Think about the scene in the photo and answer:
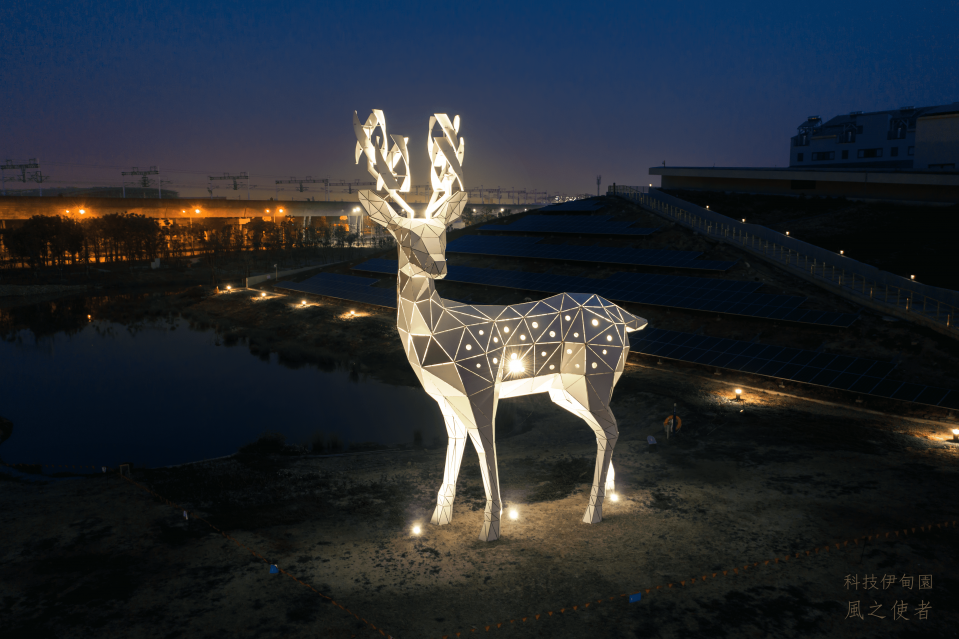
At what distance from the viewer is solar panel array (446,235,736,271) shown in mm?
44841

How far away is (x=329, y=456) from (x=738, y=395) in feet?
62.9

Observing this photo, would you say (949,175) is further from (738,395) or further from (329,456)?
(329,456)

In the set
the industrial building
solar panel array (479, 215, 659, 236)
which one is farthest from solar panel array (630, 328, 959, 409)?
the industrial building

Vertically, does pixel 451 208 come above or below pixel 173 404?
above

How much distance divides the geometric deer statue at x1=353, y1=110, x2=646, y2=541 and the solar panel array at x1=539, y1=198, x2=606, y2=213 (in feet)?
178

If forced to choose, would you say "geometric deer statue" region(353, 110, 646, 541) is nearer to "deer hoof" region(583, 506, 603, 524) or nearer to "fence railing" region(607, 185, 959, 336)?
"deer hoof" region(583, 506, 603, 524)

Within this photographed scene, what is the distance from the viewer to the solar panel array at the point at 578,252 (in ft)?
147

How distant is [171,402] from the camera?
3231 cm

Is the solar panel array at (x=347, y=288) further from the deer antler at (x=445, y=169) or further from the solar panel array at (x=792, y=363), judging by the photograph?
the deer antler at (x=445, y=169)

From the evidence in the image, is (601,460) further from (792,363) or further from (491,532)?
(792,363)

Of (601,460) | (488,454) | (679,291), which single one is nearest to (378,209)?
(488,454)

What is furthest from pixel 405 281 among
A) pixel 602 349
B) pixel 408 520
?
pixel 408 520

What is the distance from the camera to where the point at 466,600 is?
12438 millimetres

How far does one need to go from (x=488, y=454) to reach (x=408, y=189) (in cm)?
721
